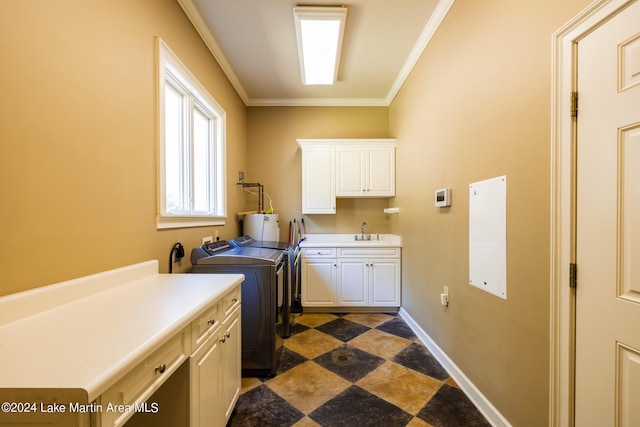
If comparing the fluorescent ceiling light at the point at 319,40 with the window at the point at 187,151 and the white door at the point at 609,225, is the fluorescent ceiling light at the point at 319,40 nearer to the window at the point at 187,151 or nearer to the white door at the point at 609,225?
the window at the point at 187,151

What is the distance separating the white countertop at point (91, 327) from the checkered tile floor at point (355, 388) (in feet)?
3.21

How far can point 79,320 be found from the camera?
883mm

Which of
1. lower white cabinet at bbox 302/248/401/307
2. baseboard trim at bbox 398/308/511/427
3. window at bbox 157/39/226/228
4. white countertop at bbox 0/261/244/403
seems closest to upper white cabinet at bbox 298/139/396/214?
lower white cabinet at bbox 302/248/401/307

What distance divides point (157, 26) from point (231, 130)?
56.6 inches

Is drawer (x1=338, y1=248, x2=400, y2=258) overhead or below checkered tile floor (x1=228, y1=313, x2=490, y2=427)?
overhead

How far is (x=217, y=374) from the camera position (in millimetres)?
1283

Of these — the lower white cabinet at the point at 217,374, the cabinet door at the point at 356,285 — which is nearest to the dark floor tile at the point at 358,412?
the lower white cabinet at the point at 217,374

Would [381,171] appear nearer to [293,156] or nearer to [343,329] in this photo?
[293,156]

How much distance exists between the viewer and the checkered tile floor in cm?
158

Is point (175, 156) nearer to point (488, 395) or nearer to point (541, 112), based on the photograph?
point (541, 112)

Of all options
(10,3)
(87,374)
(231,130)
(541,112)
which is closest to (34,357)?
(87,374)

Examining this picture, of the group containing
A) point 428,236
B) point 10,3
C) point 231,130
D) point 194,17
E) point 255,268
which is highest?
point 194,17

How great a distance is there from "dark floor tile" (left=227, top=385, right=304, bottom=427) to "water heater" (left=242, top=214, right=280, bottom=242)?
1701 mm

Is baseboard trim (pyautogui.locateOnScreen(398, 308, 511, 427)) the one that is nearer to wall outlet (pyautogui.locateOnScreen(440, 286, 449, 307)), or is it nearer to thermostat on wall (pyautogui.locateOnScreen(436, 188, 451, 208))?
wall outlet (pyautogui.locateOnScreen(440, 286, 449, 307))
